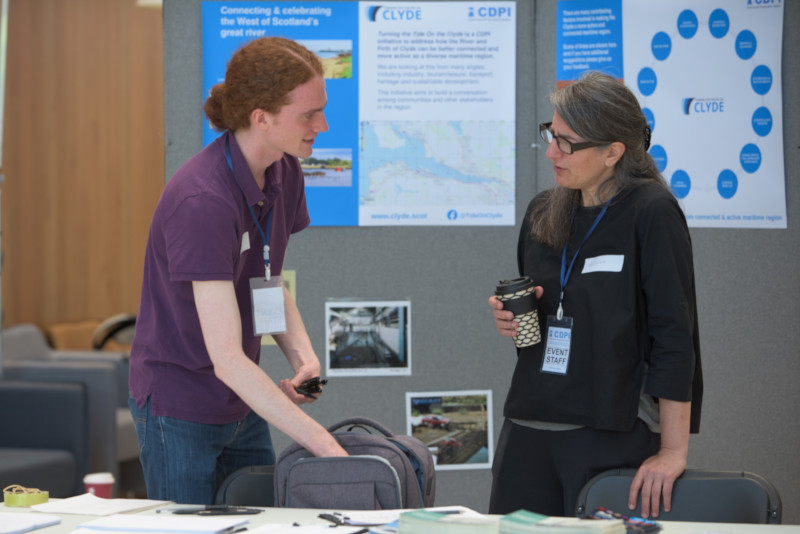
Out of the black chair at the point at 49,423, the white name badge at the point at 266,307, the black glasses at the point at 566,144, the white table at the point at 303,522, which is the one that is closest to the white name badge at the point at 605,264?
the black glasses at the point at 566,144

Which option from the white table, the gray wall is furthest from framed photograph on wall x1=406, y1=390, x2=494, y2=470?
the white table

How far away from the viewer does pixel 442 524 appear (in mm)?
1420

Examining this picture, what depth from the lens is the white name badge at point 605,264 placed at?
6.33 feet

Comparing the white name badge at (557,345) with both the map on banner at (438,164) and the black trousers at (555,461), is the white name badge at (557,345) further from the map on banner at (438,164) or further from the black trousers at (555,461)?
the map on banner at (438,164)

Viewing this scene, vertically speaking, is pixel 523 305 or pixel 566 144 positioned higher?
pixel 566 144

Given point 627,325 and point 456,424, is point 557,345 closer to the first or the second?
point 627,325

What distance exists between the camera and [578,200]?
2092mm

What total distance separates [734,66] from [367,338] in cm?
152

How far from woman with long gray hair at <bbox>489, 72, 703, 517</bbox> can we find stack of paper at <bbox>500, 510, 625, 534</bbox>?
0.49 metres

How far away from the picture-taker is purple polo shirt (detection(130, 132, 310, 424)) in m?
1.77

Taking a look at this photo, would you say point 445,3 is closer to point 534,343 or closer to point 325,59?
point 325,59

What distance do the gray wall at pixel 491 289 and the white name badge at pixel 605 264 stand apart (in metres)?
1.05

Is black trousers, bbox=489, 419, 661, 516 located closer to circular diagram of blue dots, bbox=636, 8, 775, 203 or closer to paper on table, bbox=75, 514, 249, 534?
paper on table, bbox=75, 514, 249, 534

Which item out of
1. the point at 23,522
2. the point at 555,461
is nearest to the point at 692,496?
the point at 555,461
